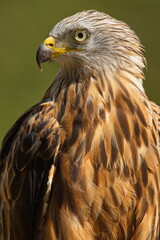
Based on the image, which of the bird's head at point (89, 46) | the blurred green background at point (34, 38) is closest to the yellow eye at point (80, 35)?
the bird's head at point (89, 46)

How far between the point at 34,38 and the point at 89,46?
562cm

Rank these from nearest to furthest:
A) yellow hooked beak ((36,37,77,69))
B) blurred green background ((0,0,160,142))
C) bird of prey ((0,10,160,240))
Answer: bird of prey ((0,10,160,240)), yellow hooked beak ((36,37,77,69)), blurred green background ((0,0,160,142))

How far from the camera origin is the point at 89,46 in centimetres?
518

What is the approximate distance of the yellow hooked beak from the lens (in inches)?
202

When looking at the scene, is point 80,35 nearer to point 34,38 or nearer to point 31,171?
point 31,171

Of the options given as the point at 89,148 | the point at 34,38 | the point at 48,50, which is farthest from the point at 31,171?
the point at 34,38

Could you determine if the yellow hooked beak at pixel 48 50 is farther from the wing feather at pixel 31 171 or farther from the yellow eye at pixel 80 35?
the wing feather at pixel 31 171

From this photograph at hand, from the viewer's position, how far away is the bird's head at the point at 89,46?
515 cm

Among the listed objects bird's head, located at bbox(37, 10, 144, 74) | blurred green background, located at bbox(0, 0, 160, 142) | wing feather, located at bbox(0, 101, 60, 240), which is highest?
bird's head, located at bbox(37, 10, 144, 74)

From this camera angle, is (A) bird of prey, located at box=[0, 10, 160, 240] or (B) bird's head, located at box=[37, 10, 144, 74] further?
(B) bird's head, located at box=[37, 10, 144, 74]

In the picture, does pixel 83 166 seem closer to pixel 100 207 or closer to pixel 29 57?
pixel 100 207

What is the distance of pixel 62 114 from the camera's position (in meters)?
5.12

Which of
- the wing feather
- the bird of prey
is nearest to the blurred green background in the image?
the wing feather

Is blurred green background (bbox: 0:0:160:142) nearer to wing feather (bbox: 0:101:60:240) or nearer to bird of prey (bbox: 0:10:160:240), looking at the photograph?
wing feather (bbox: 0:101:60:240)
